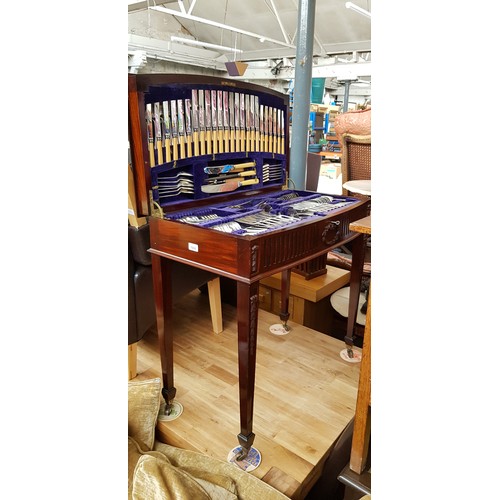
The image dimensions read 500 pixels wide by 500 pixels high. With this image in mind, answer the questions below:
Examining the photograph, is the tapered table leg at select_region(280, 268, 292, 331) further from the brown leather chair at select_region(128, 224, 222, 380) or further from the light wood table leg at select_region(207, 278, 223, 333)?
the brown leather chair at select_region(128, 224, 222, 380)

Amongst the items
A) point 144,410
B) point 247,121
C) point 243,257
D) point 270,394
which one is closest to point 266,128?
point 247,121

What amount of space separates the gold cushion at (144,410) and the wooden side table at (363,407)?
735mm

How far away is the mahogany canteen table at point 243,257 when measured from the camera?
1.23 meters

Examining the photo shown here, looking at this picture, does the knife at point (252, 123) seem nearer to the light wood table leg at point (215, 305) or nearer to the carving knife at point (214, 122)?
the carving knife at point (214, 122)

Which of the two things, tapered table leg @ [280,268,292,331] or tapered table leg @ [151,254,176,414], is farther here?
tapered table leg @ [280,268,292,331]

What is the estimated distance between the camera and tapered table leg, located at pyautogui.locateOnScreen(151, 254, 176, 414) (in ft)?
4.98

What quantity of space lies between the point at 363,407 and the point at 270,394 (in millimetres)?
738

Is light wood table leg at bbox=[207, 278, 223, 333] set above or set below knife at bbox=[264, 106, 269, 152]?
below

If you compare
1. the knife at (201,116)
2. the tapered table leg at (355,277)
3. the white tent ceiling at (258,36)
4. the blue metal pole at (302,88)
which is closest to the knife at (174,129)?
the knife at (201,116)

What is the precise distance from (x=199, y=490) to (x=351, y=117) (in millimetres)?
2455

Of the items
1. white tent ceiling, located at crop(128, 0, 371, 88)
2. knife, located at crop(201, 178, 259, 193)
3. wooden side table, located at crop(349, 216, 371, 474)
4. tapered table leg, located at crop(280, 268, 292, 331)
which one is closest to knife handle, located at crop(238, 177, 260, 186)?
knife, located at crop(201, 178, 259, 193)

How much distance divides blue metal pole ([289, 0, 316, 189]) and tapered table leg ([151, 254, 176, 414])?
1400 millimetres
